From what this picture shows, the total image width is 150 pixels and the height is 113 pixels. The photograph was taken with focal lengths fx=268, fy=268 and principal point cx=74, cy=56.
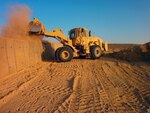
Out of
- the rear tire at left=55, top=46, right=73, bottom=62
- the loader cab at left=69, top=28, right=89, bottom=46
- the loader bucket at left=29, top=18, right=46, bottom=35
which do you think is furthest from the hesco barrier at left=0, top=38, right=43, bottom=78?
the loader cab at left=69, top=28, right=89, bottom=46

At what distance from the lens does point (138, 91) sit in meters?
9.13

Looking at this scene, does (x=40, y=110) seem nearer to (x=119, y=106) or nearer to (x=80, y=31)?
(x=119, y=106)

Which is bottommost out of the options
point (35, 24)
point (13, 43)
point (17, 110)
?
point (17, 110)

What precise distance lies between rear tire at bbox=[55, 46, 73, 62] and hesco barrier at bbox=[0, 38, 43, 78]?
1.60 meters

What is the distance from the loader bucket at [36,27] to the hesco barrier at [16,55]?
0.77 m

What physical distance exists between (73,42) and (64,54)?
6.76ft

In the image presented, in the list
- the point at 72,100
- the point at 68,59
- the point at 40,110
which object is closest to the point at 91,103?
the point at 72,100

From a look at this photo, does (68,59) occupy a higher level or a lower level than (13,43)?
lower

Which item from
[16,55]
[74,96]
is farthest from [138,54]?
[74,96]

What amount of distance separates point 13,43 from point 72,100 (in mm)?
7386

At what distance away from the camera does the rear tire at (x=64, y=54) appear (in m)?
19.7

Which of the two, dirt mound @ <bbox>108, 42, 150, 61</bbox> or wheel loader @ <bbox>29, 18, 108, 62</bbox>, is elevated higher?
wheel loader @ <bbox>29, 18, 108, 62</bbox>

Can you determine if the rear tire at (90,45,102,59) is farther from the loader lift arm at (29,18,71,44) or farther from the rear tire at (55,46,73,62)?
the rear tire at (55,46,73,62)

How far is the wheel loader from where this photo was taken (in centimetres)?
1975
